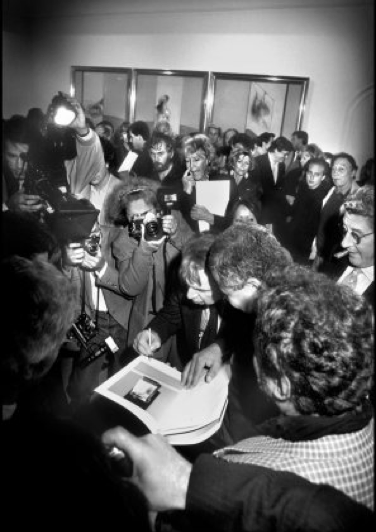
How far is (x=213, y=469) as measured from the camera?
2.44 ft

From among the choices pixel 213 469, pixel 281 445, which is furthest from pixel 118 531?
pixel 281 445

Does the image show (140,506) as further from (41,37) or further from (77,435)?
(41,37)

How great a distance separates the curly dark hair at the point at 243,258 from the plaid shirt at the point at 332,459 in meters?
0.72

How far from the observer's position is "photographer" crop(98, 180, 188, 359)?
2045mm

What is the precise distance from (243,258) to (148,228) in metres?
0.73

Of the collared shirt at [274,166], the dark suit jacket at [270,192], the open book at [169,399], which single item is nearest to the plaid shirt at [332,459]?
the open book at [169,399]

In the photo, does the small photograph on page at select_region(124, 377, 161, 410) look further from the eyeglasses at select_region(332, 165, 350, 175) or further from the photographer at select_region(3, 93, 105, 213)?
the eyeglasses at select_region(332, 165, 350, 175)

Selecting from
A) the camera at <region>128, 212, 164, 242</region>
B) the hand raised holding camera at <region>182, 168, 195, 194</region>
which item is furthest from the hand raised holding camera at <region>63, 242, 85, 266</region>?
the hand raised holding camera at <region>182, 168, 195, 194</region>

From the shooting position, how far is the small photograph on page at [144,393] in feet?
4.71

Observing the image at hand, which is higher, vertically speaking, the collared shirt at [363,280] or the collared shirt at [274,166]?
the collared shirt at [274,166]

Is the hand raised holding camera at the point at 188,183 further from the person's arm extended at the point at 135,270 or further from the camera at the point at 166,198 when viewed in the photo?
the person's arm extended at the point at 135,270

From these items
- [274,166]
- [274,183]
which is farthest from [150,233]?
[274,166]

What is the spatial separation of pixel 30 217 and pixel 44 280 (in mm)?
967

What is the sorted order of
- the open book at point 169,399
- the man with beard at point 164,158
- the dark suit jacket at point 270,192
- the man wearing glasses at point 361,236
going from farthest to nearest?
the dark suit jacket at point 270,192 < the man with beard at point 164,158 < the man wearing glasses at point 361,236 < the open book at point 169,399
